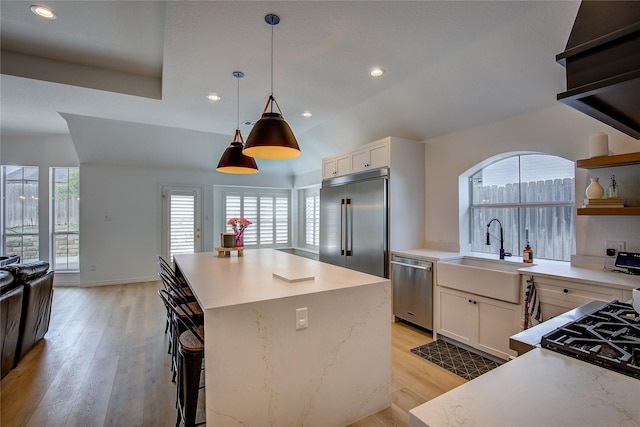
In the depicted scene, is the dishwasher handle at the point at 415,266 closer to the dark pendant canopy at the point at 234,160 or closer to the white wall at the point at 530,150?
the white wall at the point at 530,150

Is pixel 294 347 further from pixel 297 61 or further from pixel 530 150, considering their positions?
pixel 530 150

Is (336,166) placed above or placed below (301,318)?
above

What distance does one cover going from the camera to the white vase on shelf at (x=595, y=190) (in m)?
2.42

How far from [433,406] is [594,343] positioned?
0.71m

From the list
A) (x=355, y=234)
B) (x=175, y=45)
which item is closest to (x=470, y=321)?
(x=355, y=234)

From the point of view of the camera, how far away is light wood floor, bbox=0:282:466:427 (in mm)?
2055

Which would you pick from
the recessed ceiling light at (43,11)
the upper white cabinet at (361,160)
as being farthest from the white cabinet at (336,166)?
the recessed ceiling light at (43,11)

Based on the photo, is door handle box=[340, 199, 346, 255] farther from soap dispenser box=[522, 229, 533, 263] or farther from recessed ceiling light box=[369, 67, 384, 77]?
soap dispenser box=[522, 229, 533, 263]

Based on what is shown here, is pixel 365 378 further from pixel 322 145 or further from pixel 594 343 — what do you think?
pixel 322 145

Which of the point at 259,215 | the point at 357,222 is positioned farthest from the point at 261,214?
the point at 357,222

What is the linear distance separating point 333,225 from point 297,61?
8.03 feet

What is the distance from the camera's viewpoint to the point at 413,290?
A: 353 cm

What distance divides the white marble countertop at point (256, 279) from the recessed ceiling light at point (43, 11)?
7.43ft

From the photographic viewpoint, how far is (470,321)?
9.68 feet
